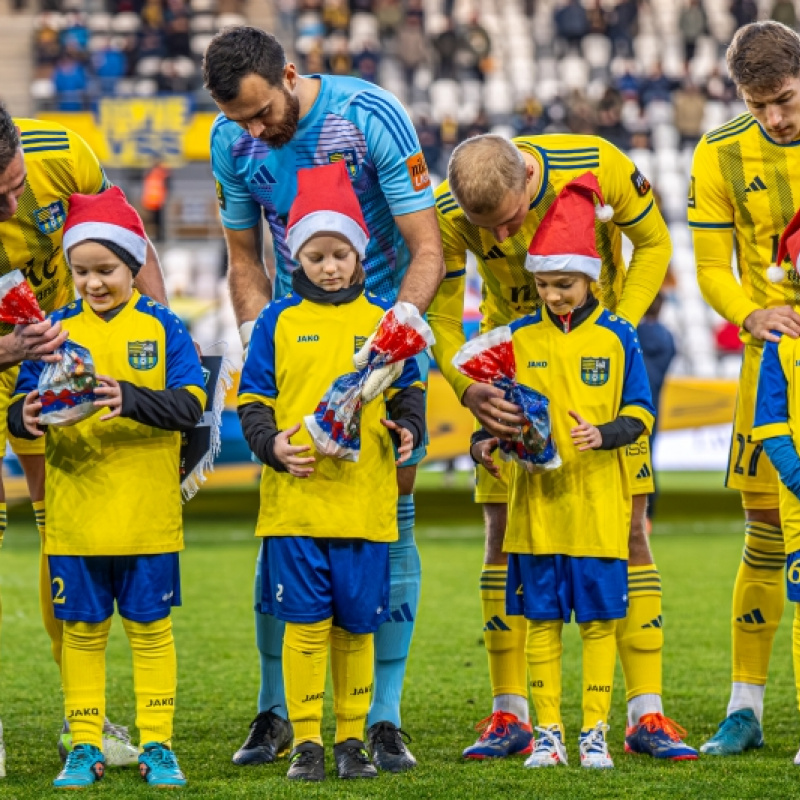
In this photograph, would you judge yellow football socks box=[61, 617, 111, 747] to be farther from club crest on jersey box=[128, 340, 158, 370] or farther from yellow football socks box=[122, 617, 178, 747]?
club crest on jersey box=[128, 340, 158, 370]

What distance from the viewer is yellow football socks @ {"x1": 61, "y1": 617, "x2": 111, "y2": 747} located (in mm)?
3752

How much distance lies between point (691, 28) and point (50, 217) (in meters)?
20.8

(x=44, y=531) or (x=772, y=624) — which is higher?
(x=44, y=531)

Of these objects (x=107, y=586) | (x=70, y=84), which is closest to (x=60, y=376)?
(x=107, y=586)

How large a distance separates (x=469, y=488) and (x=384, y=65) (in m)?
9.83

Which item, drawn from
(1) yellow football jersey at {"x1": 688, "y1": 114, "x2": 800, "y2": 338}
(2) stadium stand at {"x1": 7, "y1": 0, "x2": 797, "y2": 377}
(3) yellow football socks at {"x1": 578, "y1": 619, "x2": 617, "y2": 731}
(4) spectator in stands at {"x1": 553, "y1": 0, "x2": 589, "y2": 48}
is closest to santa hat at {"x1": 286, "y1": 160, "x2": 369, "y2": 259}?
(1) yellow football jersey at {"x1": 688, "y1": 114, "x2": 800, "y2": 338}

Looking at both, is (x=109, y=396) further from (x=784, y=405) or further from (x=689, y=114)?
(x=689, y=114)

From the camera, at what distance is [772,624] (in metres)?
4.39

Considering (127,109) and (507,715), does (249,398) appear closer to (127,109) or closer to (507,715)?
(507,715)

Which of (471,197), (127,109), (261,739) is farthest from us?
(127,109)

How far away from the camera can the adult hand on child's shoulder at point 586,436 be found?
381cm

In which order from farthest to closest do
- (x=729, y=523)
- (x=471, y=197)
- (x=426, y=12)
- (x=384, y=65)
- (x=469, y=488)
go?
(x=426, y=12) → (x=384, y=65) → (x=469, y=488) → (x=729, y=523) → (x=471, y=197)

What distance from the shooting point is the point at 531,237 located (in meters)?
4.09

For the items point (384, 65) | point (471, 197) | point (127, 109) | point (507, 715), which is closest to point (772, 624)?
point (507, 715)
